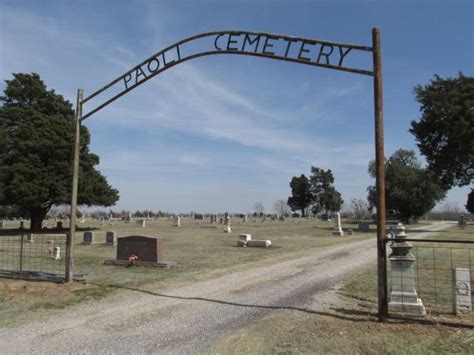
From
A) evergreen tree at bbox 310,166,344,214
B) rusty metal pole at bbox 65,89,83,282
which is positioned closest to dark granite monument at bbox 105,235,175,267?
rusty metal pole at bbox 65,89,83,282

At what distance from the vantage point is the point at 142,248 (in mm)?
15539

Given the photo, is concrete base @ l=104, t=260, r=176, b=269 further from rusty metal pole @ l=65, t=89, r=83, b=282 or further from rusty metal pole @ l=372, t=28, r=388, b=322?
rusty metal pole @ l=372, t=28, r=388, b=322

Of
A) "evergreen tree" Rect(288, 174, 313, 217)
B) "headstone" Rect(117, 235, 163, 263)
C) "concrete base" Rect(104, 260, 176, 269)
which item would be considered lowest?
"concrete base" Rect(104, 260, 176, 269)

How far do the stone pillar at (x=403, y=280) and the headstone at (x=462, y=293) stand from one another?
64 centimetres

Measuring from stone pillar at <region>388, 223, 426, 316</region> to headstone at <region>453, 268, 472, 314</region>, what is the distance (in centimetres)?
64

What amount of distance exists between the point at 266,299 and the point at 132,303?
2.76m

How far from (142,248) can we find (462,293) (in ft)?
34.7

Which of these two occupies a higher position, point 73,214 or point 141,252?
Answer: point 73,214

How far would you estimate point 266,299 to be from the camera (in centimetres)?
927

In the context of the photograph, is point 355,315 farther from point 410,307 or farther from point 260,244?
point 260,244

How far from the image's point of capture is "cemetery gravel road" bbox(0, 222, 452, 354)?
6164 mm

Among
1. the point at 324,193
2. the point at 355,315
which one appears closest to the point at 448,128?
the point at 355,315

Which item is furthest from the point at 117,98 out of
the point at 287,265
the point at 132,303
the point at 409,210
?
the point at 409,210

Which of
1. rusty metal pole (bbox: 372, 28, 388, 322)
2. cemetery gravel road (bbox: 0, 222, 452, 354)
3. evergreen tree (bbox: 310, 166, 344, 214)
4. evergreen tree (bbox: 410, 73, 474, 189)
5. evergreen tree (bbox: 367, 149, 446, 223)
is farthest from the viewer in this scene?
evergreen tree (bbox: 310, 166, 344, 214)
